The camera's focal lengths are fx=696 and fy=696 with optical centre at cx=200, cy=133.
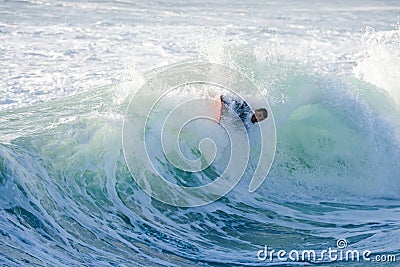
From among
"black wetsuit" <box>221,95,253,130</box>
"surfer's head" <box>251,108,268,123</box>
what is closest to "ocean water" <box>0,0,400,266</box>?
"surfer's head" <box>251,108,268,123</box>

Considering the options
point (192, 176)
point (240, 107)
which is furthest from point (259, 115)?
point (192, 176)

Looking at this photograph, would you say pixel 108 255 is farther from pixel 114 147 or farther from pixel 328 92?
pixel 328 92

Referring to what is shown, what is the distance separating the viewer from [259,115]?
10.5 meters

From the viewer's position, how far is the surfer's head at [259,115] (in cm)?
1039

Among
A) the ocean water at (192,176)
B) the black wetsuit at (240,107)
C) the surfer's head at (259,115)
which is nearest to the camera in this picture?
the ocean water at (192,176)

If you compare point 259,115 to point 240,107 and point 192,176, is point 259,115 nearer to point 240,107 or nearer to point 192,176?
point 240,107

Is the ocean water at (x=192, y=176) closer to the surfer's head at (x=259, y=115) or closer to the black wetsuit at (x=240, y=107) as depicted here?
the surfer's head at (x=259, y=115)

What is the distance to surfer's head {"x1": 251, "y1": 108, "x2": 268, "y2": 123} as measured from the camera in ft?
34.1

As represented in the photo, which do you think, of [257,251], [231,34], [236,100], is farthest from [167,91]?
[231,34]

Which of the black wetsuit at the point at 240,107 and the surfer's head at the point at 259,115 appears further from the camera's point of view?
the surfer's head at the point at 259,115

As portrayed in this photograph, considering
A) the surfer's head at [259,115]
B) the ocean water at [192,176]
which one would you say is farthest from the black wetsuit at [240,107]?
the ocean water at [192,176]

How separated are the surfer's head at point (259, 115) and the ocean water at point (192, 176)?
36 cm

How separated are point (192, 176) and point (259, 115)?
152 cm

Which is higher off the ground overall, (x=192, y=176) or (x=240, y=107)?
(x=240, y=107)
